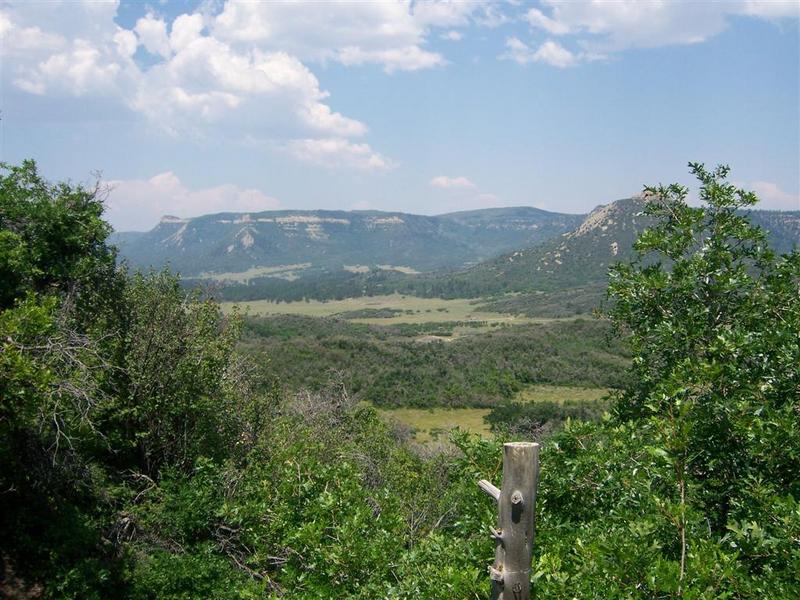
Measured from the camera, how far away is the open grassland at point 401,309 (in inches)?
5758

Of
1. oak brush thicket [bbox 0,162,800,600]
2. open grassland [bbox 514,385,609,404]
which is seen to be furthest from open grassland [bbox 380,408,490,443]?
Answer: oak brush thicket [bbox 0,162,800,600]

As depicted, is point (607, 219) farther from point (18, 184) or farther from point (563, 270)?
point (18, 184)

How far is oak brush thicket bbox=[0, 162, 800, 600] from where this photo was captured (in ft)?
16.2

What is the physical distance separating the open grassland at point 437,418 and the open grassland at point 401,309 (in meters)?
64.6

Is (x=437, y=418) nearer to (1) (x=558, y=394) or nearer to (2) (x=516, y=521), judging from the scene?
(1) (x=558, y=394)

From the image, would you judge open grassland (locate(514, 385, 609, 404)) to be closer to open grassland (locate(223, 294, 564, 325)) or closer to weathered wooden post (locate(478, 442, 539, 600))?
open grassland (locate(223, 294, 564, 325))

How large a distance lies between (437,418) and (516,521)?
61.5 metres

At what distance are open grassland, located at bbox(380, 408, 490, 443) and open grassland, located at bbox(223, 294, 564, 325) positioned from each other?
212ft

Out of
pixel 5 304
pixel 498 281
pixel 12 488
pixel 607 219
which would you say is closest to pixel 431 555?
pixel 12 488

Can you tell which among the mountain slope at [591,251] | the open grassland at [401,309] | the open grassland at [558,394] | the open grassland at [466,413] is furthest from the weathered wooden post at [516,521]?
the mountain slope at [591,251]

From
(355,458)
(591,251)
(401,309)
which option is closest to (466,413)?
(355,458)

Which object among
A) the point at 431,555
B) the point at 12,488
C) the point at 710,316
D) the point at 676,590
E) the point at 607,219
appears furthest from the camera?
the point at 607,219

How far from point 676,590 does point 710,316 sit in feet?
15.5

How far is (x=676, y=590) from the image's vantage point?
395cm
